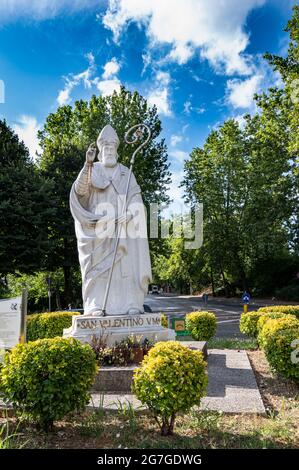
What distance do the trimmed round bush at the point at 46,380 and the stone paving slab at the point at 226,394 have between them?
2.12 feet

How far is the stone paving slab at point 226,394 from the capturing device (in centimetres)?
539

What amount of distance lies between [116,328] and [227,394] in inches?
91.8

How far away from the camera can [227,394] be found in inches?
241

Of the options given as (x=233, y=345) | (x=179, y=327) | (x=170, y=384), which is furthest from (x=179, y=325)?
(x=170, y=384)

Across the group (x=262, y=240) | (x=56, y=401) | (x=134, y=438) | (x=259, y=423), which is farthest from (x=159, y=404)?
(x=262, y=240)

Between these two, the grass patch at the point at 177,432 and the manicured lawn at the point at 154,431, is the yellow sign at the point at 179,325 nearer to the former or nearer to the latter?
the manicured lawn at the point at 154,431

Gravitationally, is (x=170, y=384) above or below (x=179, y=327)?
above

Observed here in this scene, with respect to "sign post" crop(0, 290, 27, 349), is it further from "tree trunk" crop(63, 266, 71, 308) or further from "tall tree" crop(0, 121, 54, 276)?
"tree trunk" crop(63, 266, 71, 308)

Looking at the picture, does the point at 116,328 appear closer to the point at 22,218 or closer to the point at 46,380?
the point at 46,380

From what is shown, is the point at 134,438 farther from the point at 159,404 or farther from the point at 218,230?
the point at 218,230

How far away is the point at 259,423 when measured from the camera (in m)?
4.93

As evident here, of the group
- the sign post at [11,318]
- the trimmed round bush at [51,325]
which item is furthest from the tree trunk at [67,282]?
the sign post at [11,318]

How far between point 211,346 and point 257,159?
899 inches

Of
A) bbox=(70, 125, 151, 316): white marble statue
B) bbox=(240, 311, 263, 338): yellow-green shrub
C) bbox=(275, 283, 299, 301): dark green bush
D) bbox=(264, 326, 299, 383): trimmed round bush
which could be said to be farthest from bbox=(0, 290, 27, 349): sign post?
bbox=(275, 283, 299, 301): dark green bush
